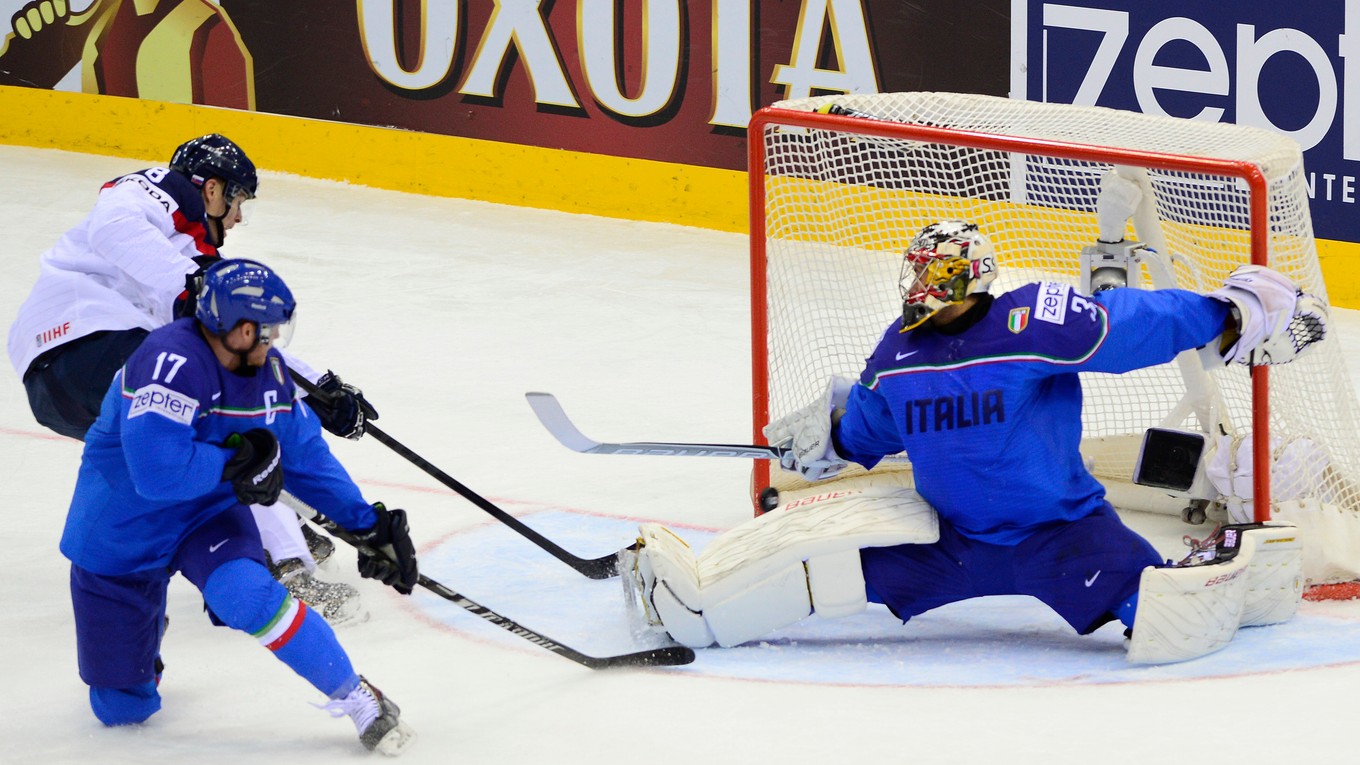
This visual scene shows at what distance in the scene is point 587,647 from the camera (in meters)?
3.82

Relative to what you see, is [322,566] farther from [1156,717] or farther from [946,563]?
[1156,717]

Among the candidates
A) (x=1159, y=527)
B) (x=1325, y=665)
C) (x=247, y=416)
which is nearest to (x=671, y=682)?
(x=247, y=416)

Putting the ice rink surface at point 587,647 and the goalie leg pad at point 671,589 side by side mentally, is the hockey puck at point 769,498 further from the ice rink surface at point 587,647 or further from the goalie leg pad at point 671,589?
the goalie leg pad at point 671,589

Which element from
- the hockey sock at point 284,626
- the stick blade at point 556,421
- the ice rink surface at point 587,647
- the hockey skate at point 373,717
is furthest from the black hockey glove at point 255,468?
the stick blade at point 556,421

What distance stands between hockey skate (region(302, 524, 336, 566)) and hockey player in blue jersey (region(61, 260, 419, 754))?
86 centimetres

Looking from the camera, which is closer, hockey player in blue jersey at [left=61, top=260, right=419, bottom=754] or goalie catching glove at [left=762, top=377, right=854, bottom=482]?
hockey player in blue jersey at [left=61, top=260, right=419, bottom=754]

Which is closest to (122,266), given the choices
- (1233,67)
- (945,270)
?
(945,270)

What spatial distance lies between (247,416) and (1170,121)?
2.33 m

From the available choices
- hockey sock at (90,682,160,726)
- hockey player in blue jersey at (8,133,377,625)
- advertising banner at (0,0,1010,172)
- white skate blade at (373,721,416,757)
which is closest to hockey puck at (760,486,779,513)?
hockey player in blue jersey at (8,133,377,625)

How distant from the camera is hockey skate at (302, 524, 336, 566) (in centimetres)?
430

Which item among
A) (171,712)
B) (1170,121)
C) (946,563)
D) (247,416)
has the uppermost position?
(1170,121)

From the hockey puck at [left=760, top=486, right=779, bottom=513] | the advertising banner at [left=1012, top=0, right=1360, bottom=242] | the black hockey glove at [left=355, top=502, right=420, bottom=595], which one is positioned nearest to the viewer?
the black hockey glove at [left=355, top=502, right=420, bottom=595]

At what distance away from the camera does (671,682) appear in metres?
3.56

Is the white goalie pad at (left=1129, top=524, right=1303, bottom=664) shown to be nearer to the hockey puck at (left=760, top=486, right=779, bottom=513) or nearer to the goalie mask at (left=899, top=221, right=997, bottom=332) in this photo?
the goalie mask at (left=899, top=221, right=997, bottom=332)
